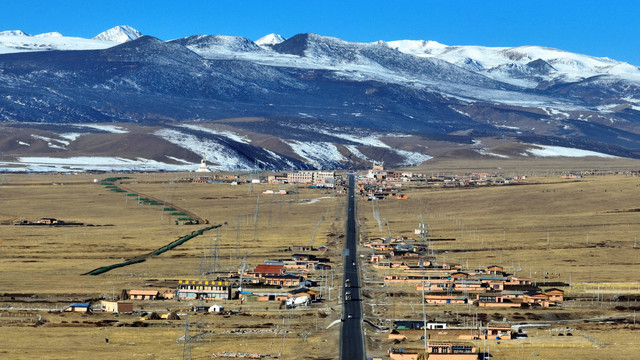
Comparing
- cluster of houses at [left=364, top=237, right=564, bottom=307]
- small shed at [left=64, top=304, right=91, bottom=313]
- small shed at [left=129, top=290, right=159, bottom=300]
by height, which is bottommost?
small shed at [left=64, top=304, right=91, bottom=313]

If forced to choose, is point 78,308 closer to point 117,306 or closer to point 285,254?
point 117,306

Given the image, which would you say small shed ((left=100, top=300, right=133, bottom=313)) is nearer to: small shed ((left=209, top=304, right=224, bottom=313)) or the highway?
small shed ((left=209, top=304, right=224, bottom=313))

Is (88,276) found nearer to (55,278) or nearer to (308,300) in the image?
(55,278)

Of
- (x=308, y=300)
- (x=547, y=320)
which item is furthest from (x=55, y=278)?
(x=547, y=320)

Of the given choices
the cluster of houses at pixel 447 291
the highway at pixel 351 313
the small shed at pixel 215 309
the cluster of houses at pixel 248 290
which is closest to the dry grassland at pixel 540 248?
the highway at pixel 351 313

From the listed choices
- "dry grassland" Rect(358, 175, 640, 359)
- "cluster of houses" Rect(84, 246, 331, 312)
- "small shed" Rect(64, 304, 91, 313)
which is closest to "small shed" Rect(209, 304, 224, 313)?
"cluster of houses" Rect(84, 246, 331, 312)
